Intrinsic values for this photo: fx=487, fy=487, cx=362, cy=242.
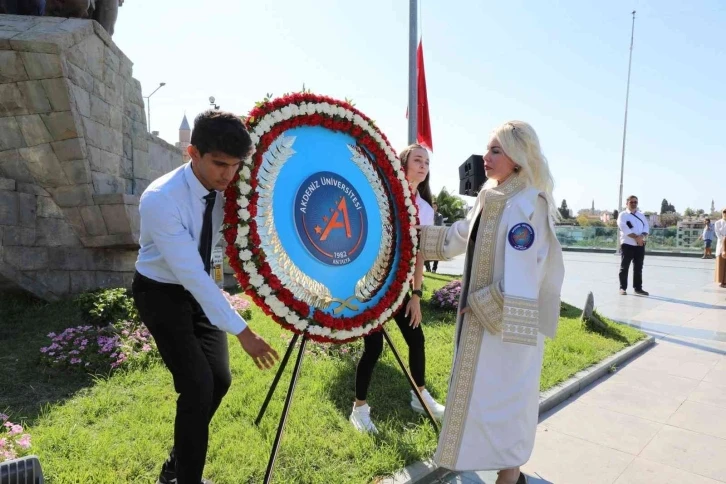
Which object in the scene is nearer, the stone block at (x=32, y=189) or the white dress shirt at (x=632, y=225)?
the stone block at (x=32, y=189)

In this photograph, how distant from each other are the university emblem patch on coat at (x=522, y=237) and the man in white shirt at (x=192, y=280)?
1.23m

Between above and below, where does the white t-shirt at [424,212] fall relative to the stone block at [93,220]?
above

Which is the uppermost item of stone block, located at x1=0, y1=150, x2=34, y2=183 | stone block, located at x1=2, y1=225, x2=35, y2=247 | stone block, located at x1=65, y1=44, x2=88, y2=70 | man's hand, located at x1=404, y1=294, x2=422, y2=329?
stone block, located at x1=65, y1=44, x2=88, y2=70

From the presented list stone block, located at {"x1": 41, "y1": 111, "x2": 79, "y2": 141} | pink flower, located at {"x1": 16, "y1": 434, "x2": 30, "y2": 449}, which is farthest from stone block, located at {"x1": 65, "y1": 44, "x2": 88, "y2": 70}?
pink flower, located at {"x1": 16, "y1": 434, "x2": 30, "y2": 449}

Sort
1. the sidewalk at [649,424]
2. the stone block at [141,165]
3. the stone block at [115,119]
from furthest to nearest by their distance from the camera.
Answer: the stone block at [141,165] < the stone block at [115,119] < the sidewalk at [649,424]

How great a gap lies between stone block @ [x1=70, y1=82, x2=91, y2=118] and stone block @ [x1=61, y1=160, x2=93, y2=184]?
595mm

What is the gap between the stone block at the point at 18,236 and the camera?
5.36m

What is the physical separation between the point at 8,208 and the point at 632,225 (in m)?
9.94

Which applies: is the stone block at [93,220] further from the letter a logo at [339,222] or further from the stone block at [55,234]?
the letter a logo at [339,222]

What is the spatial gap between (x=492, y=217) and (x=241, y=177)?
1.25 metres

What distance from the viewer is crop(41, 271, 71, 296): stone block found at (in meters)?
5.78

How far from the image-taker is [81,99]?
5.74 meters

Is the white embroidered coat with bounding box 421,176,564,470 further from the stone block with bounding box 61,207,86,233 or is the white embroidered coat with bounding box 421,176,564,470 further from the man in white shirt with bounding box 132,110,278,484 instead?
the stone block with bounding box 61,207,86,233

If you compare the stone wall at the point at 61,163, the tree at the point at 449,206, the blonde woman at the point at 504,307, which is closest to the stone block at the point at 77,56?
the stone wall at the point at 61,163
